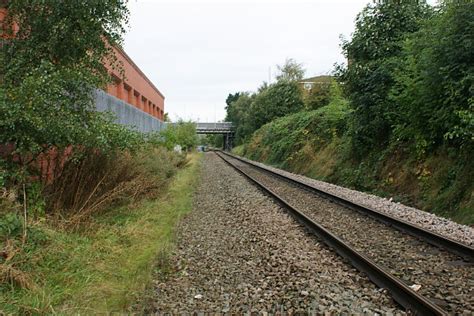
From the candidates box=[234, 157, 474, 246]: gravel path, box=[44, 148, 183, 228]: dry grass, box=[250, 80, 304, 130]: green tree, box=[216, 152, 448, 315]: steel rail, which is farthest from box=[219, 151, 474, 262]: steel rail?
box=[250, 80, 304, 130]: green tree

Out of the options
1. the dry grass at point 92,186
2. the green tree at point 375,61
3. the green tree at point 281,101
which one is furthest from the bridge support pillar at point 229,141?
the dry grass at point 92,186

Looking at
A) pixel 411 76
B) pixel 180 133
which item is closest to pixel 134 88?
pixel 180 133

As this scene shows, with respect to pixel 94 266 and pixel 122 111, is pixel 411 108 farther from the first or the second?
pixel 122 111

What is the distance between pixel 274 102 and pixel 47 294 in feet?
143

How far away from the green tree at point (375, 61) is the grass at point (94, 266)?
9.21 metres

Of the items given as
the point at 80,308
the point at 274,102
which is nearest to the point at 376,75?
the point at 80,308

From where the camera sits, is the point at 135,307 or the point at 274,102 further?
the point at 274,102

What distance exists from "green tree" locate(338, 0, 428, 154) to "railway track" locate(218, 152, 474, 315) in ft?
19.8

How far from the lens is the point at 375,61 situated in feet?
47.5

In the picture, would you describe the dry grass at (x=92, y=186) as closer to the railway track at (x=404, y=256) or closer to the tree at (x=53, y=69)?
the tree at (x=53, y=69)

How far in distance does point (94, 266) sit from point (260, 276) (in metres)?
2.31

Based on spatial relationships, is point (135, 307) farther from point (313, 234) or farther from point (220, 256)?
point (313, 234)

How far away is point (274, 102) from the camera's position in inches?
1844

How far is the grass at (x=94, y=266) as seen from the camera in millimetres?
4309
